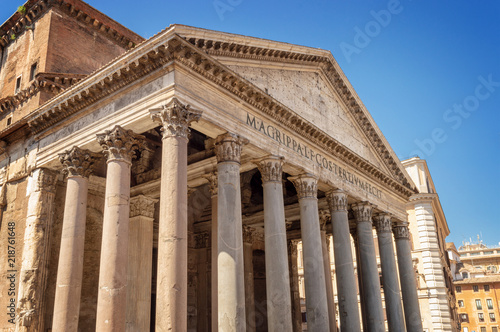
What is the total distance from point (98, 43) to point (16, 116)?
428 cm

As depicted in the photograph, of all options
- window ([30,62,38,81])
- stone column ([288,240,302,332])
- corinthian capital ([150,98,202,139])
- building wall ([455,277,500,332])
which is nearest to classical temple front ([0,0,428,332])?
corinthian capital ([150,98,202,139])

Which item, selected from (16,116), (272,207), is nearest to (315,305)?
(272,207)

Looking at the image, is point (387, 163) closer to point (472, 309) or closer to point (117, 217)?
point (117, 217)

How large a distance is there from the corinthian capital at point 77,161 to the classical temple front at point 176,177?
35 mm

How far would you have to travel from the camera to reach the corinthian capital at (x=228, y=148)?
1069cm

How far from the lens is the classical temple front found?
31.4ft

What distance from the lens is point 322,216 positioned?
59.5 ft

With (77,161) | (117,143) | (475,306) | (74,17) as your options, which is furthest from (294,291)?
(475,306)

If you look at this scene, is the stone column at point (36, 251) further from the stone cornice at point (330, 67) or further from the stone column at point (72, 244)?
the stone cornice at point (330, 67)

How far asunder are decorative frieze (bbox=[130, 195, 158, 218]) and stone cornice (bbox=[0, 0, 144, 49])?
7.32 metres

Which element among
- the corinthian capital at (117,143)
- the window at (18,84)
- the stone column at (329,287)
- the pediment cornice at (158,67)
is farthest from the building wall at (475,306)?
the corinthian capital at (117,143)

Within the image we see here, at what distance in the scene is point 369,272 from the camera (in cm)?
1586

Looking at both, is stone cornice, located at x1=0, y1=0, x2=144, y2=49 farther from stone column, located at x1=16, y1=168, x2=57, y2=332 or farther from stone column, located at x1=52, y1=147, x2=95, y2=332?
stone column, located at x1=52, y1=147, x2=95, y2=332

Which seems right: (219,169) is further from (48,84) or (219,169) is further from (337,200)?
(48,84)
